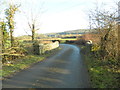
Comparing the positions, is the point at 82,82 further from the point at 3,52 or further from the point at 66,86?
the point at 3,52

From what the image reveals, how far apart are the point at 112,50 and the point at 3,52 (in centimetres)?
893

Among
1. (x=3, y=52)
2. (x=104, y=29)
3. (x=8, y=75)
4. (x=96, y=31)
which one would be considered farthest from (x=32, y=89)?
(x=96, y=31)

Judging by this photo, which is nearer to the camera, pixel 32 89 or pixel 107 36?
pixel 32 89

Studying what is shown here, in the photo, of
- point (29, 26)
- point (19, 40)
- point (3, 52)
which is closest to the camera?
point (3, 52)

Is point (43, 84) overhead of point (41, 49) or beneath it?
beneath

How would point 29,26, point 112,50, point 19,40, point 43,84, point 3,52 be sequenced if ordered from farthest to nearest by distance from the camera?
point 29,26 < point 19,40 < point 3,52 < point 112,50 < point 43,84

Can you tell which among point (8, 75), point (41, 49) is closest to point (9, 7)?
point (41, 49)

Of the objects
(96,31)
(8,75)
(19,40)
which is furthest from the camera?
(19,40)

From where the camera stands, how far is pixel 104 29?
1012 centimetres

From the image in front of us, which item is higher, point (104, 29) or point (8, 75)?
point (104, 29)

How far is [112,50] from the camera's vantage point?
845 centimetres

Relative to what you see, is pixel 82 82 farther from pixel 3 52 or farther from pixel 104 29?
pixel 3 52

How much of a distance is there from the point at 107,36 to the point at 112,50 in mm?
1679

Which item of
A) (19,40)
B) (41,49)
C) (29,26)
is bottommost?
(41,49)
